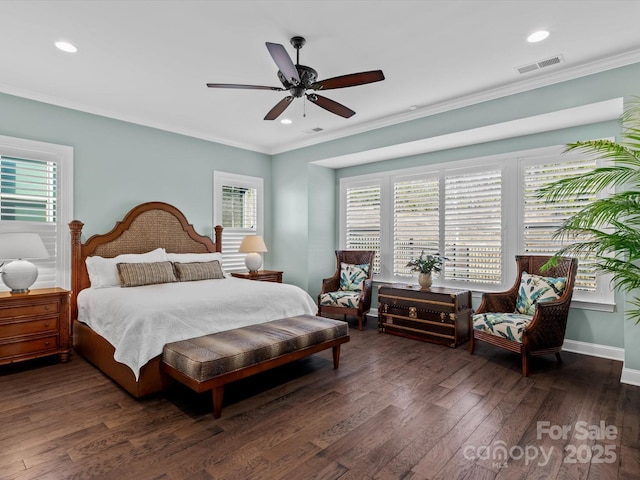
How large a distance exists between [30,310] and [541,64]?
543 centimetres

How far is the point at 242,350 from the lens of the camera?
282 centimetres

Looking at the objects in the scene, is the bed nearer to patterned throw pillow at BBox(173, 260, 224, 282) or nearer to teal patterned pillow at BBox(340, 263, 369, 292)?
patterned throw pillow at BBox(173, 260, 224, 282)

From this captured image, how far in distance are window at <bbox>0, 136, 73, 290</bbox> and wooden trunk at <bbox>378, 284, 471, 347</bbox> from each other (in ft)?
13.2

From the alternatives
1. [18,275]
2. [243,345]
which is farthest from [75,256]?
[243,345]

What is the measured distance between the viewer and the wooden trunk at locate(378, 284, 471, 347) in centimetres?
443

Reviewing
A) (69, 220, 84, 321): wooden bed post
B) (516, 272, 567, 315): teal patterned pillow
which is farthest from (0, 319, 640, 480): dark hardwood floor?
(69, 220, 84, 321): wooden bed post

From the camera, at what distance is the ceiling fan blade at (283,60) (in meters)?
2.35

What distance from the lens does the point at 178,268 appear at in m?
4.71

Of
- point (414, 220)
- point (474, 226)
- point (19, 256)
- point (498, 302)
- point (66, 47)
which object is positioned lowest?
point (498, 302)

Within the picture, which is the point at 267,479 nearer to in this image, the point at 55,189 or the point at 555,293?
the point at 555,293

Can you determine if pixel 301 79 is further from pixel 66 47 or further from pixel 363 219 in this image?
pixel 363 219

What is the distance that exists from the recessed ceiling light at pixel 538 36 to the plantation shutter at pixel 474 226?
6.49ft

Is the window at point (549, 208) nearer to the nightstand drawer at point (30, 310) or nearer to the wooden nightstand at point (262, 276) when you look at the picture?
the wooden nightstand at point (262, 276)

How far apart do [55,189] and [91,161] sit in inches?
20.7
